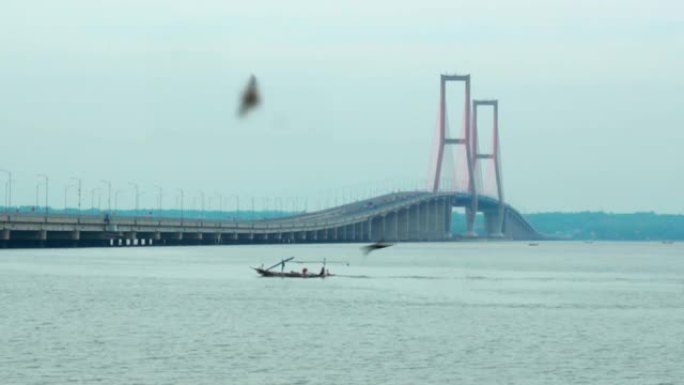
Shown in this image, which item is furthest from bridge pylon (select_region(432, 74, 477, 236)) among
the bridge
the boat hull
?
the boat hull

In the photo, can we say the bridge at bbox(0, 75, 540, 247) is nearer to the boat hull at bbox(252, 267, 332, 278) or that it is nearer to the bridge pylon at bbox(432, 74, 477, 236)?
the bridge pylon at bbox(432, 74, 477, 236)

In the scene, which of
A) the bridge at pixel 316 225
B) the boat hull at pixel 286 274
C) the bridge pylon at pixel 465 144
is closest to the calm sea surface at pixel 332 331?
the boat hull at pixel 286 274

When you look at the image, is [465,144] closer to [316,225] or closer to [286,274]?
[316,225]

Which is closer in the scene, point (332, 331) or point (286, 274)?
point (332, 331)

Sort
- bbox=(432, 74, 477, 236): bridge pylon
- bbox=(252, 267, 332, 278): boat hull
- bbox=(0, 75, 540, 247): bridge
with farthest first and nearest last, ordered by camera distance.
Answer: bbox=(432, 74, 477, 236): bridge pylon < bbox=(0, 75, 540, 247): bridge < bbox=(252, 267, 332, 278): boat hull

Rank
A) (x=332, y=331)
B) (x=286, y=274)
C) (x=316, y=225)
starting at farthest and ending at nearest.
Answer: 1. (x=316, y=225)
2. (x=286, y=274)
3. (x=332, y=331)

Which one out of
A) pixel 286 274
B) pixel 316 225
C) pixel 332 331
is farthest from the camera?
pixel 316 225

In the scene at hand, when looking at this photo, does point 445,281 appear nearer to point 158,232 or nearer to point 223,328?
point 223,328

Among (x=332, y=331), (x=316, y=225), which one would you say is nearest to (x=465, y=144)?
(x=316, y=225)
